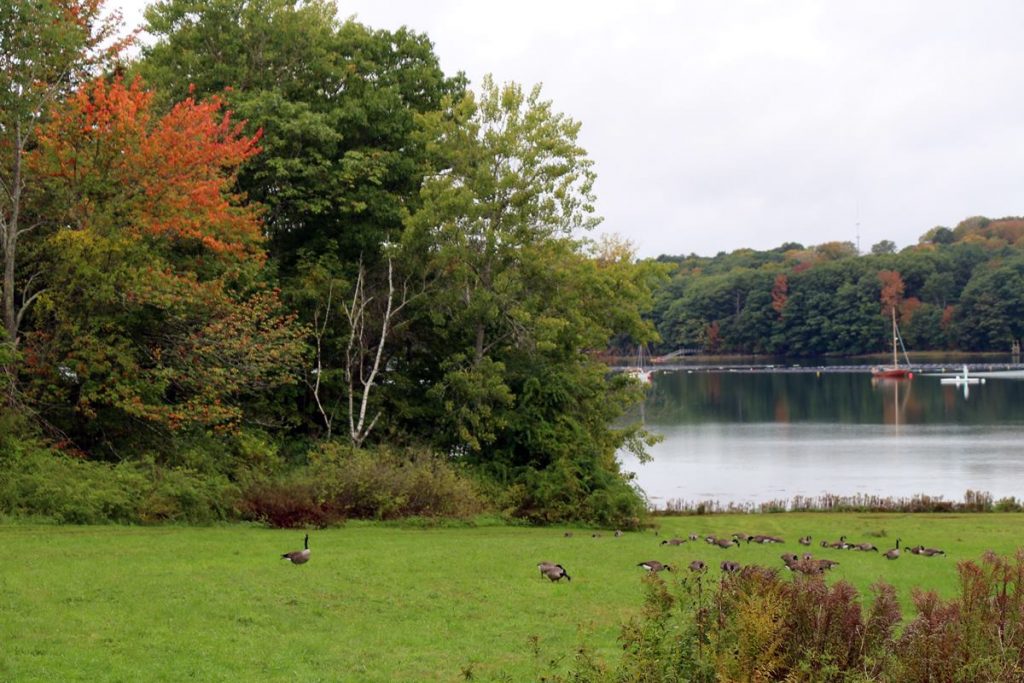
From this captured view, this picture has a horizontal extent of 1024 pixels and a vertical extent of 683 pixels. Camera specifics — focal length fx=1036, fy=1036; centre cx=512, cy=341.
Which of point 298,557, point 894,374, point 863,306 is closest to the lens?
point 298,557

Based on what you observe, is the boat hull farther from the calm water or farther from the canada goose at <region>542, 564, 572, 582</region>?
Result: the canada goose at <region>542, 564, 572, 582</region>

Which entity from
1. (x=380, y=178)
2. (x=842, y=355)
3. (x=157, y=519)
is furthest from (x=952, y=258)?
(x=157, y=519)

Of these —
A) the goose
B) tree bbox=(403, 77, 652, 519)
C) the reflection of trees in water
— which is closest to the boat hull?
the reflection of trees in water

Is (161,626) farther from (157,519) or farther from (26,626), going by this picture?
(157,519)

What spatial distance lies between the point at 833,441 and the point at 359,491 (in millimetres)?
47929

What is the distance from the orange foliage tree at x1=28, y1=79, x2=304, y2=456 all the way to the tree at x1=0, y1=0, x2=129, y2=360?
50 centimetres

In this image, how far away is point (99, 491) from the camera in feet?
63.7

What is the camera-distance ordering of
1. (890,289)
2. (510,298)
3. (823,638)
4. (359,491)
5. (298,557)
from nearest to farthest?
(823,638) < (298,557) < (359,491) < (510,298) < (890,289)

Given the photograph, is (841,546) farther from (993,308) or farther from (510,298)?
(993,308)

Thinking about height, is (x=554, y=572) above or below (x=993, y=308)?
below

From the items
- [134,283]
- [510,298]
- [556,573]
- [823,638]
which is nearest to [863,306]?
[510,298]

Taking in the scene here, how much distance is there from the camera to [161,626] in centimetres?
1112

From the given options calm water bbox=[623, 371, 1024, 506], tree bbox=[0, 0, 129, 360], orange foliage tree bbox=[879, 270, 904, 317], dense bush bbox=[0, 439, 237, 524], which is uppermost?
orange foliage tree bbox=[879, 270, 904, 317]

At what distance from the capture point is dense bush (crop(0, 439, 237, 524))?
Result: 746 inches
